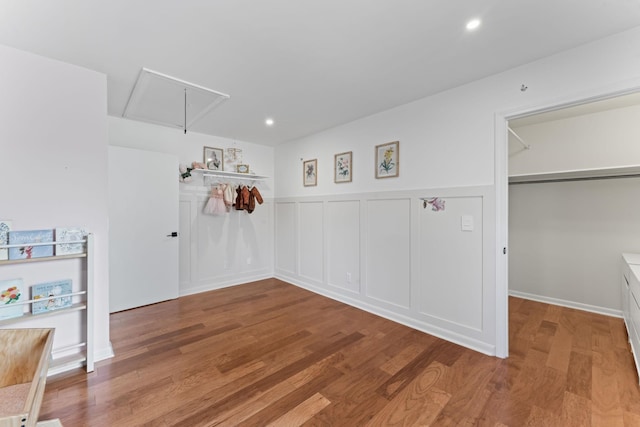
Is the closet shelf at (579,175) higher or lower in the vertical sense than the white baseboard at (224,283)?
higher

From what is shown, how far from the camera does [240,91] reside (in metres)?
2.72

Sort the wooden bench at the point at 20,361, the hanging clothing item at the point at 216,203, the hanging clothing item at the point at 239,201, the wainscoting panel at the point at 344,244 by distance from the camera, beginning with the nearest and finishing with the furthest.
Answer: the wooden bench at the point at 20,361
the wainscoting panel at the point at 344,244
the hanging clothing item at the point at 216,203
the hanging clothing item at the point at 239,201

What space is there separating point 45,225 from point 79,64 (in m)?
1.36

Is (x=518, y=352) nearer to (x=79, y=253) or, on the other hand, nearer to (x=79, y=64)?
(x=79, y=253)

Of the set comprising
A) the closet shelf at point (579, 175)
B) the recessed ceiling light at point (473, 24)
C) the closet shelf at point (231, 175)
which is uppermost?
the recessed ceiling light at point (473, 24)

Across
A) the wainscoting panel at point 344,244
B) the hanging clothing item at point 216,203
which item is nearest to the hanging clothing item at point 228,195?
the hanging clothing item at point 216,203

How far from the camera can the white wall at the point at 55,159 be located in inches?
77.9

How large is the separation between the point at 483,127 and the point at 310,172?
2527 mm

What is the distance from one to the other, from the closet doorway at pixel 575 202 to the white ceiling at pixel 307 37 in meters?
1.58

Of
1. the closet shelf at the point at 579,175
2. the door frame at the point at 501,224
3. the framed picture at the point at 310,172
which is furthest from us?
the framed picture at the point at 310,172

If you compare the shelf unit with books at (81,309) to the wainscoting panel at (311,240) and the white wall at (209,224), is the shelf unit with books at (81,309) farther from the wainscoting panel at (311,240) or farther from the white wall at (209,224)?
the wainscoting panel at (311,240)

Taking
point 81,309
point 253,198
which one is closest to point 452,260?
point 253,198

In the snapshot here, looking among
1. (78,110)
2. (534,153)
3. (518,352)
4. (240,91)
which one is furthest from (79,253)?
(534,153)

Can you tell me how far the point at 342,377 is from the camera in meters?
2.05
